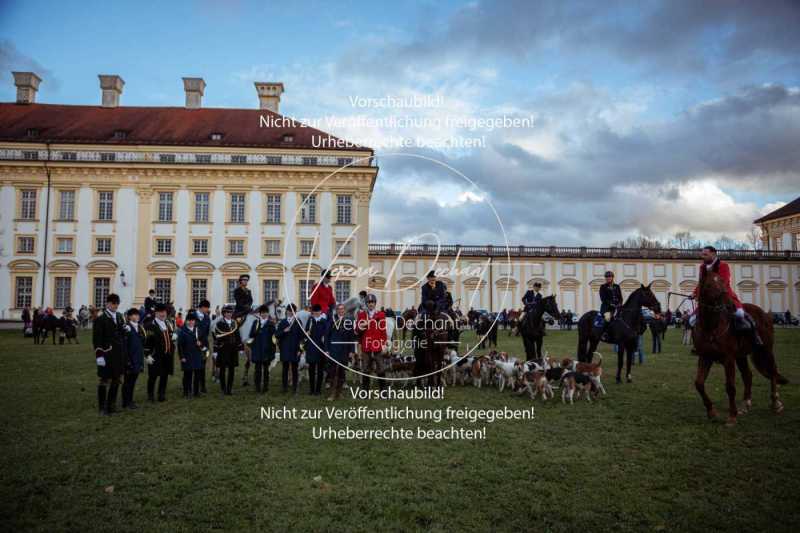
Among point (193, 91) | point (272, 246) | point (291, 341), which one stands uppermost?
point (193, 91)

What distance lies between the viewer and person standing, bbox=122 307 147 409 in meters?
10.3

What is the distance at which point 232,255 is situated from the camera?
1731 inches

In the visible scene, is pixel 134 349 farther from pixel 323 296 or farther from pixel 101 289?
pixel 101 289

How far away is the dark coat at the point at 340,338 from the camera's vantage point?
11.6 meters

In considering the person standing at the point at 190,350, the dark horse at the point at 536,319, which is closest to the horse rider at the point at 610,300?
the dark horse at the point at 536,319

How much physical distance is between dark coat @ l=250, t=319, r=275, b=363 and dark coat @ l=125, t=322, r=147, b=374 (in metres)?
2.51

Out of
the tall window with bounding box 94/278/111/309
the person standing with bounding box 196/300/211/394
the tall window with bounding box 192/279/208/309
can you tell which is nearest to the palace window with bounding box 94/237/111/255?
the tall window with bounding box 94/278/111/309

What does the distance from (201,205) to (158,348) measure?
118 ft

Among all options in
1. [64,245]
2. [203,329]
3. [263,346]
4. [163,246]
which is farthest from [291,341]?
[64,245]

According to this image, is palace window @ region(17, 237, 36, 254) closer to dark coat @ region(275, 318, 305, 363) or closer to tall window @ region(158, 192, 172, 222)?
tall window @ region(158, 192, 172, 222)

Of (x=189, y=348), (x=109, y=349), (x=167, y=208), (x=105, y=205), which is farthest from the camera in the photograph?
(x=167, y=208)

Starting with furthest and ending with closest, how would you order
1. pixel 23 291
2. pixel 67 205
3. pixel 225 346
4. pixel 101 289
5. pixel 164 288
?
pixel 67 205 → pixel 164 288 → pixel 101 289 → pixel 23 291 → pixel 225 346

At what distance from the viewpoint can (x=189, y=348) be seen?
→ 1149cm

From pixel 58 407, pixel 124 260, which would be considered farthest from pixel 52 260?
pixel 58 407
